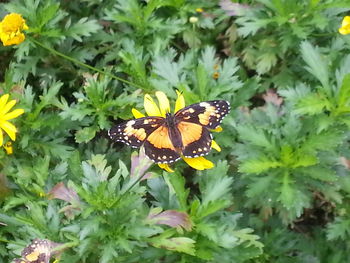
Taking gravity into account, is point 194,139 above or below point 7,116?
above

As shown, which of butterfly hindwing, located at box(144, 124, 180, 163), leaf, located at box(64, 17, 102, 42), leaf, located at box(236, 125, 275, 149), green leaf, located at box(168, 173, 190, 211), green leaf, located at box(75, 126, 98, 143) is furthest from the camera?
leaf, located at box(64, 17, 102, 42)

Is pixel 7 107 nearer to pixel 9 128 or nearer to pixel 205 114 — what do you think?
pixel 9 128

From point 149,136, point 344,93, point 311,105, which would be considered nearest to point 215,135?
point 311,105

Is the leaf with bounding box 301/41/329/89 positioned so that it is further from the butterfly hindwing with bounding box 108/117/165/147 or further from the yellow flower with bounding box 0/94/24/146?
the yellow flower with bounding box 0/94/24/146

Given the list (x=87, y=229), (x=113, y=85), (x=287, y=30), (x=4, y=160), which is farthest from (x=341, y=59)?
(x=4, y=160)

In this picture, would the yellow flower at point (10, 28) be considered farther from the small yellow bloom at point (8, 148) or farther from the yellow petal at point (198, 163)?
the yellow petal at point (198, 163)

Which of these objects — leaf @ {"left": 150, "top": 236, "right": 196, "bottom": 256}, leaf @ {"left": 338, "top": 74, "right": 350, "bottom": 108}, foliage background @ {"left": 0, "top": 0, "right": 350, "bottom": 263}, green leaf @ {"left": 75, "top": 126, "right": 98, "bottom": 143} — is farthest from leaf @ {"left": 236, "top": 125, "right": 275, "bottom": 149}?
green leaf @ {"left": 75, "top": 126, "right": 98, "bottom": 143}

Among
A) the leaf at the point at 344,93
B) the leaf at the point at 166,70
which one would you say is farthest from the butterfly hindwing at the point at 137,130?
the leaf at the point at 344,93

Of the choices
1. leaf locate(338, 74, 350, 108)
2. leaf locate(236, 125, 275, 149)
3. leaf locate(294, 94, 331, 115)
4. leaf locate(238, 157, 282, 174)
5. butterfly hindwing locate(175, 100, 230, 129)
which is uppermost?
butterfly hindwing locate(175, 100, 230, 129)

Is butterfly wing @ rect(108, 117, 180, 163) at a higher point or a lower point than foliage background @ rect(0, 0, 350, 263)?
higher
